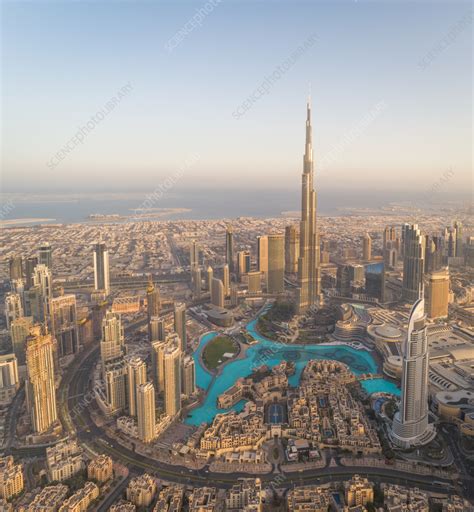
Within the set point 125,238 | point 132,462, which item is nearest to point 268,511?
point 132,462

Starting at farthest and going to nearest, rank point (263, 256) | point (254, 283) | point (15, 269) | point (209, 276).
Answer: point (263, 256) < point (254, 283) < point (209, 276) < point (15, 269)

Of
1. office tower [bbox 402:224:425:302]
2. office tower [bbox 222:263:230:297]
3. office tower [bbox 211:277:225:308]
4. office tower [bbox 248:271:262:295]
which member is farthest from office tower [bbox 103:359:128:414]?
office tower [bbox 402:224:425:302]

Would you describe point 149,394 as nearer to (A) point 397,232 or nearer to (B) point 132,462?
(B) point 132,462

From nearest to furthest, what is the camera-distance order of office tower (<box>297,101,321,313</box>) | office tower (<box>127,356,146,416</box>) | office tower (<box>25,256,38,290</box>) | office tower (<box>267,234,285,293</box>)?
office tower (<box>127,356,146,416</box>), office tower (<box>25,256,38,290</box>), office tower (<box>297,101,321,313</box>), office tower (<box>267,234,285,293</box>)

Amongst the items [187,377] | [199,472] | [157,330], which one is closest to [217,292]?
[157,330]

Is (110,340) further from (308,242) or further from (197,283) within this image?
(308,242)

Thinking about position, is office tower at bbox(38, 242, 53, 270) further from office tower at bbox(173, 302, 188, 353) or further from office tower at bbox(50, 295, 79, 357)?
office tower at bbox(173, 302, 188, 353)

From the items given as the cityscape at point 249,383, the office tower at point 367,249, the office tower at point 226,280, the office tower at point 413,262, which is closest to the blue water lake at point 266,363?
the cityscape at point 249,383
